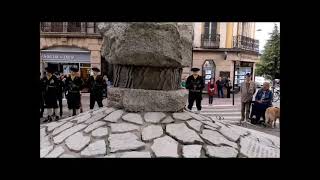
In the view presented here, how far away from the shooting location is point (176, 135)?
3559 mm

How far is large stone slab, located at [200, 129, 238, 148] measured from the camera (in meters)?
3.62

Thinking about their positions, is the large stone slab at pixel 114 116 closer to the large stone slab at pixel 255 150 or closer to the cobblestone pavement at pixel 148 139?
the cobblestone pavement at pixel 148 139

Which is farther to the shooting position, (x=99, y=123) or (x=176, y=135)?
(x=99, y=123)

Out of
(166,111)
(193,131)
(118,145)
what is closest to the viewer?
(118,145)

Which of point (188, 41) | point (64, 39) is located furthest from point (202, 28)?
point (188, 41)

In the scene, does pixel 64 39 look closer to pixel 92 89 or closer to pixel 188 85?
pixel 92 89

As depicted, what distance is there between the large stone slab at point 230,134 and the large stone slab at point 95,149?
1.61m

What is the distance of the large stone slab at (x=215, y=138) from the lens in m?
3.62

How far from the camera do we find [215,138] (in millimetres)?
3688

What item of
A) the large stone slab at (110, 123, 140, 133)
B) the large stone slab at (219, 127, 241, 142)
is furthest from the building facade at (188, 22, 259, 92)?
the large stone slab at (110, 123, 140, 133)

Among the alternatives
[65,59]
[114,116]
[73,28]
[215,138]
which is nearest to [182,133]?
[215,138]

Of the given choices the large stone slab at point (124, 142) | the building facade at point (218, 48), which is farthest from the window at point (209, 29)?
the large stone slab at point (124, 142)

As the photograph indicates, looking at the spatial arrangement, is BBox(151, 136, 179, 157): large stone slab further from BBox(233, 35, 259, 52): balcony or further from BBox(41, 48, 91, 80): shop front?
BBox(233, 35, 259, 52): balcony
